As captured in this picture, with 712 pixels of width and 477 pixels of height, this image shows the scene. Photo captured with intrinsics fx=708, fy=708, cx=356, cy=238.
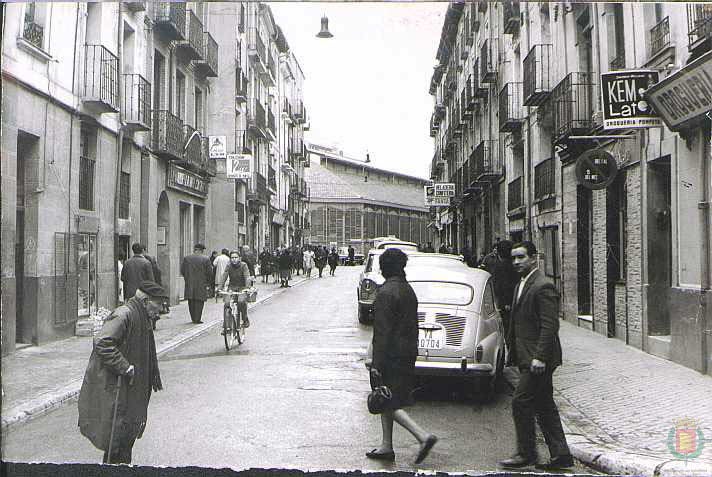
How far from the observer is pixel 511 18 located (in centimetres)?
1942

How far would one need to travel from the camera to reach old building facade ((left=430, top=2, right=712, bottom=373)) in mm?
8930

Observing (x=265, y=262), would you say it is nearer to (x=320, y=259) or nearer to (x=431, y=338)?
(x=320, y=259)

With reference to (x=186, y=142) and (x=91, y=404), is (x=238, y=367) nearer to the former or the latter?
(x=186, y=142)

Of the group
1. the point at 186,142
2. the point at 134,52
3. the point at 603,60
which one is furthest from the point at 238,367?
the point at 603,60

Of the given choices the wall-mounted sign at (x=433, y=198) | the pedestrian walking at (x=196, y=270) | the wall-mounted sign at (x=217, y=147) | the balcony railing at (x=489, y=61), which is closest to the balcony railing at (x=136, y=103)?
the wall-mounted sign at (x=217, y=147)

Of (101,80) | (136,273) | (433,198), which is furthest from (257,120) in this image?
(136,273)

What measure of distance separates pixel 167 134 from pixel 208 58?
5.32 feet

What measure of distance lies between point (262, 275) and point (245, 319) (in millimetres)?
20636

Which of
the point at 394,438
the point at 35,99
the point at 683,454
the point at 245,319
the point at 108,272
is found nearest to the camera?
the point at 683,454

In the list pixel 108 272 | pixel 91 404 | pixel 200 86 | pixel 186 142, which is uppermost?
pixel 200 86

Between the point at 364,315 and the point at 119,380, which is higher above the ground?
the point at 119,380

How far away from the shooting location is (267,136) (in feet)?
114

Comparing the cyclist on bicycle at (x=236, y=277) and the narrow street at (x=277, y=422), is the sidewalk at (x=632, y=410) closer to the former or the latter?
the narrow street at (x=277, y=422)

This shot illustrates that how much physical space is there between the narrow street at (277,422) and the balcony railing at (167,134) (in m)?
2.92
